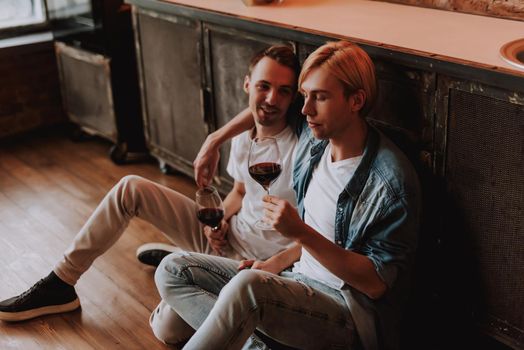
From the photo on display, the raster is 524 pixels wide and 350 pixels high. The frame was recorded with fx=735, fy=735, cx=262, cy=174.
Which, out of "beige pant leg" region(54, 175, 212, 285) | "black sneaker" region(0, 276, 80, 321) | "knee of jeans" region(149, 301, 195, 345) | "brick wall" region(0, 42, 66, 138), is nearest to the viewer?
"knee of jeans" region(149, 301, 195, 345)

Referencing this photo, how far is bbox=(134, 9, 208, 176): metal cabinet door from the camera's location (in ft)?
10.7

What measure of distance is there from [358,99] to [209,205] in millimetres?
559

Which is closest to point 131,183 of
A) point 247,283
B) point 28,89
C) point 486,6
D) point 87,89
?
point 247,283

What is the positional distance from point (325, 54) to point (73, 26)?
2340 millimetres

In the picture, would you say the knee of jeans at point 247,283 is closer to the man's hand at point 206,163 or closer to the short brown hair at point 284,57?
the man's hand at point 206,163

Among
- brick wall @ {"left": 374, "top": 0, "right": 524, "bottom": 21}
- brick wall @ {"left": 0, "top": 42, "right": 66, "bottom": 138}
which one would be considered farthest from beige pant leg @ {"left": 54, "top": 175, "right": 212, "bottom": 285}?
brick wall @ {"left": 0, "top": 42, "right": 66, "bottom": 138}

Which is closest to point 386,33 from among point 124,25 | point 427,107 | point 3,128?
point 427,107

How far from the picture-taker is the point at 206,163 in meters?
2.49

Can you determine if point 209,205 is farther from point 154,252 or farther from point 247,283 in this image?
point 154,252

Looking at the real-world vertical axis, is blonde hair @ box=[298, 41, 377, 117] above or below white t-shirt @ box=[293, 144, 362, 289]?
above

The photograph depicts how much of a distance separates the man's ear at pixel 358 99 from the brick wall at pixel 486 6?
939 mm

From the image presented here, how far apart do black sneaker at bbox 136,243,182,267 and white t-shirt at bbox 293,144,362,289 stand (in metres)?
0.86

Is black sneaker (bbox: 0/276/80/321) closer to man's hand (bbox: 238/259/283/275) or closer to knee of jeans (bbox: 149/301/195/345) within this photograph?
knee of jeans (bbox: 149/301/195/345)

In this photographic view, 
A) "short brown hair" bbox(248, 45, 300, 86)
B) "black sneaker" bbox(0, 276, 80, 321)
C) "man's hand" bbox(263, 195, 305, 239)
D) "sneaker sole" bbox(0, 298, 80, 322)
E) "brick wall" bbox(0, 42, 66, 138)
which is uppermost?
"short brown hair" bbox(248, 45, 300, 86)
